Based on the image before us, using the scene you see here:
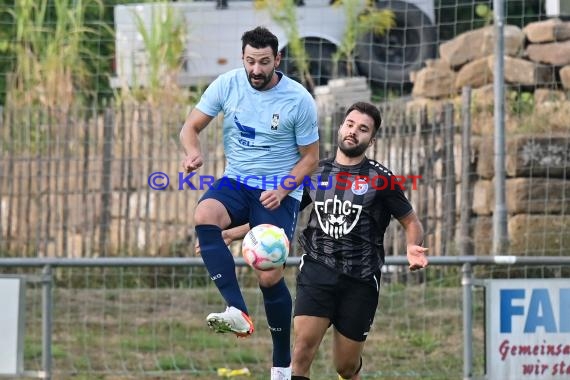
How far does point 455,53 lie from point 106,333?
208 inches

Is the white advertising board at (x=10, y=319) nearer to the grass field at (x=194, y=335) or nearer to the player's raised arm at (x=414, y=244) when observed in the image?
the grass field at (x=194, y=335)

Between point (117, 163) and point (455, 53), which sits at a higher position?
point (455, 53)

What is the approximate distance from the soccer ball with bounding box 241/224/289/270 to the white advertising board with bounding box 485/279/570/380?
241 centimetres

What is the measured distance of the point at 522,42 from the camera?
15.3 meters

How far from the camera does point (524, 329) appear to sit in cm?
1046

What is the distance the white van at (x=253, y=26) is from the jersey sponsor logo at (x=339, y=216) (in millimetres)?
6874

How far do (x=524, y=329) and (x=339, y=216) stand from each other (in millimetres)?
2252

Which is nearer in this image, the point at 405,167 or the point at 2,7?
the point at 405,167

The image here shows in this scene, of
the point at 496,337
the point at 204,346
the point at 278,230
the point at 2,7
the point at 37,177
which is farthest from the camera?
the point at 2,7

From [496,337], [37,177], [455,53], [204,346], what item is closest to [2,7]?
[37,177]

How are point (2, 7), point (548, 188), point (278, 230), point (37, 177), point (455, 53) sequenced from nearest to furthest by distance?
point (278, 230) → point (548, 188) → point (37, 177) → point (455, 53) → point (2, 7)

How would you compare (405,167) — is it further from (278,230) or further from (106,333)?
(278,230)

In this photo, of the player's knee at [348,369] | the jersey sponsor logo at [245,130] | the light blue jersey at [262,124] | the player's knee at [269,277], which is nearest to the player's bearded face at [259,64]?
the light blue jersey at [262,124]

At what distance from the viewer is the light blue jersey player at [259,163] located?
8.82 meters
